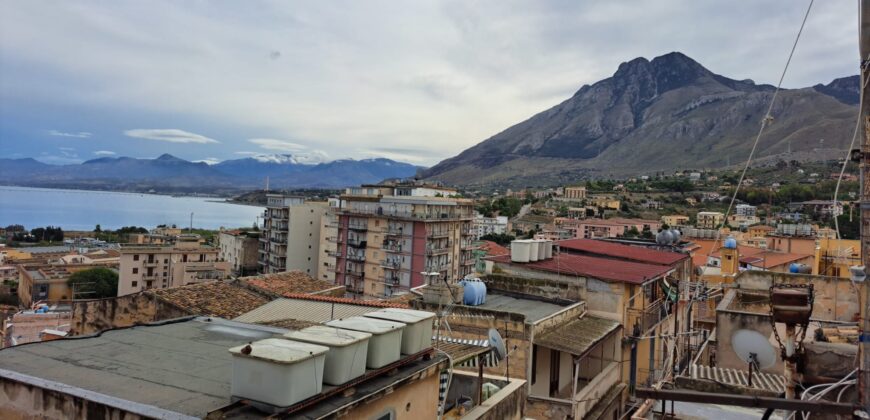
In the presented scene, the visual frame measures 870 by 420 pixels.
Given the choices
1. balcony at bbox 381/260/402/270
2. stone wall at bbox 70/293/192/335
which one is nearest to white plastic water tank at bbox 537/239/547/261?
stone wall at bbox 70/293/192/335

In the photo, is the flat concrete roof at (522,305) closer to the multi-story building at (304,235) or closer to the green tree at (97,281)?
the multi-story building at (304,235)

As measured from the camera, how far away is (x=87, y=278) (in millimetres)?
57625

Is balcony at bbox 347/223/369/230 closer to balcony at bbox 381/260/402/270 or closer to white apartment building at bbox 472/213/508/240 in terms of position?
balcony at bbox 381/260/402/270

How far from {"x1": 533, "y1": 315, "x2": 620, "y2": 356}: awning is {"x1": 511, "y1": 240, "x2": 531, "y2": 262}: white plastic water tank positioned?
8.97 ft

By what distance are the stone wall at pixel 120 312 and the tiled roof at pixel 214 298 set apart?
0.25 metres

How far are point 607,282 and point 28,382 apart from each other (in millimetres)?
12310

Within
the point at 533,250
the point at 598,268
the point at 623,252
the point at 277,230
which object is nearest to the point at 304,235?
the point at 277,230

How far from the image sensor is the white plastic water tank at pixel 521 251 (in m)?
16.1

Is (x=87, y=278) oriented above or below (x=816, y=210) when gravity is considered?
below

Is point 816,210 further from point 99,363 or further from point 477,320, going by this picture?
point 99,363

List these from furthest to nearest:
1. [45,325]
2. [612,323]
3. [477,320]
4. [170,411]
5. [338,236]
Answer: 1. [338,236]
2. [45,325]
3. [612,323]
4. [477,320]
5. [170,411]

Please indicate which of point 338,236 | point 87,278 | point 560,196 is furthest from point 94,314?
point 560,196

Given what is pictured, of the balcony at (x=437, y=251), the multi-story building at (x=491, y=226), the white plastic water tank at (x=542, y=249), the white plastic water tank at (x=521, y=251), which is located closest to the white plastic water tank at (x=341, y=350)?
the white plastic water tank at (x=521, y=251)

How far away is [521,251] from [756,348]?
371 inches
